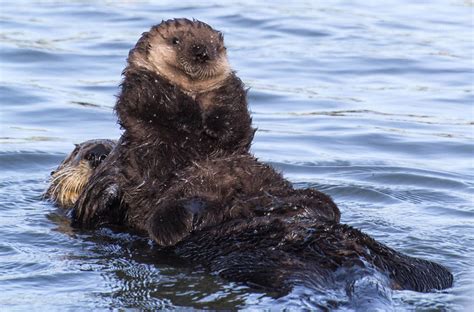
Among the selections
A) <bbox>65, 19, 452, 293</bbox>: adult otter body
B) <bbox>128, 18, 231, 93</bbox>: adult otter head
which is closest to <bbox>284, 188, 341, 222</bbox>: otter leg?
<bbox>65, 19, 452, 293</bbox>: adult otter body

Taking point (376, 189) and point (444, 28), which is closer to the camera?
point (376, 189)

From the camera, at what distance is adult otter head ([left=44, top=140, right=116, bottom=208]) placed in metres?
6.59

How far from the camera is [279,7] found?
14711 mm

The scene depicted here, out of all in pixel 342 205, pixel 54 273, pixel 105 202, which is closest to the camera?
pixel 54 273

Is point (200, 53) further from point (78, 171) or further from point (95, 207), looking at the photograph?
point (78, 171)

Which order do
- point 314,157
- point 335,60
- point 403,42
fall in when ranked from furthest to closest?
1. point 403,42
2. point 335,60
3. point 314,157

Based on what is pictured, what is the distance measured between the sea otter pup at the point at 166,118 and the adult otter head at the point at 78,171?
63cm

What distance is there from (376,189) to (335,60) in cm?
465

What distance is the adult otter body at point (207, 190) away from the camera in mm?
4945

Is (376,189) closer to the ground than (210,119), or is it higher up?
closer to the ground

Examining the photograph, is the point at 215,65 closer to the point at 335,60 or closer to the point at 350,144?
the point at 350,144

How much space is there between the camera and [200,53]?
582 centimetres

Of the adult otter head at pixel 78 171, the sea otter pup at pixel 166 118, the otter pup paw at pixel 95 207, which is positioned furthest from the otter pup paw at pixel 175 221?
the adult otter head at pixel 78 171

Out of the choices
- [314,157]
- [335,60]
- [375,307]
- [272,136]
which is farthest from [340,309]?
[335,60]
